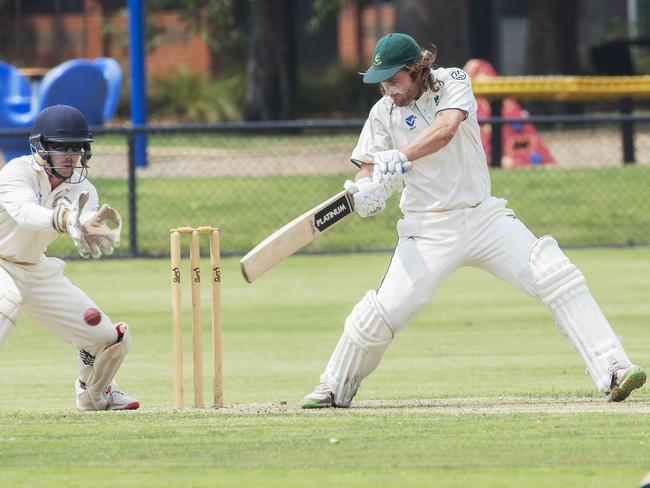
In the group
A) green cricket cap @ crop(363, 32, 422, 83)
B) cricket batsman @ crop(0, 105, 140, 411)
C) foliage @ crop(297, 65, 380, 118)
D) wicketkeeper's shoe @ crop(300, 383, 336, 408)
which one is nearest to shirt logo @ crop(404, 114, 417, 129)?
green cricket cap @ crop(363, 32, 422, 83)

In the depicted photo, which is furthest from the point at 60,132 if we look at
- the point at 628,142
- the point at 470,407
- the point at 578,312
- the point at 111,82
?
the point at 111,82

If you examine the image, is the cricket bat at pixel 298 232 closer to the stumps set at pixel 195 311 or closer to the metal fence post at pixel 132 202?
the stumps set at pixel 195 311

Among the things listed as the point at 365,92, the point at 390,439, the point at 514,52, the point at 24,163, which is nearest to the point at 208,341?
the point at 24,163

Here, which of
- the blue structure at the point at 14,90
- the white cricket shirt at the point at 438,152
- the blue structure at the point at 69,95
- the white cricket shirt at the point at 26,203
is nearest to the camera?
the white cricket shirt at the point at 26,203

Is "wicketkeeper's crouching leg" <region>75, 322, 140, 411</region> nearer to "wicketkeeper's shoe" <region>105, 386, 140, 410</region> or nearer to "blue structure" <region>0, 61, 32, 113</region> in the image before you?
"wicketkeeper's shoe" <region>105, 386, 140, 410</region>

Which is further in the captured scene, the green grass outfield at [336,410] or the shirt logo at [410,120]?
the shirt logo at [410,120]

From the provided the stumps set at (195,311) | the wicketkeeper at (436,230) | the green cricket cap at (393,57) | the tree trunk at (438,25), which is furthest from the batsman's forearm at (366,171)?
the tree trunk at (438,25)

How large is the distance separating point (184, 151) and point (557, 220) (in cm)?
682

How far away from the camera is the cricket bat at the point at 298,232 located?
7.52 meters

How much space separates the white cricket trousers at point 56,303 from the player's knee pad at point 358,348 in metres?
1.14

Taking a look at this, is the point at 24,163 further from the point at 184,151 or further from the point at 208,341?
the point at 184,151

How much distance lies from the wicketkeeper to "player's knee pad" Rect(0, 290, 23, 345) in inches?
59.2

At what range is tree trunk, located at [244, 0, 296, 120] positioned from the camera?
28.5 metres

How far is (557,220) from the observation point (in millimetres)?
17922
